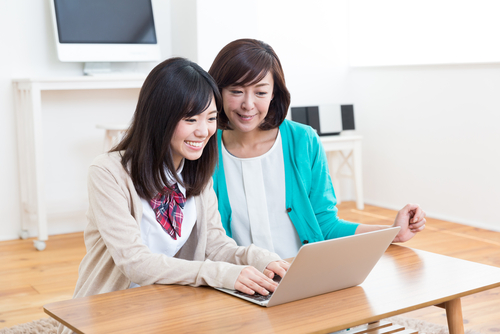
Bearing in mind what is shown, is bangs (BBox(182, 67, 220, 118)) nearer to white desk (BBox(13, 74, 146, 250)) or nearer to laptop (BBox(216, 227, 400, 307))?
laptop (BBox(216, 227, 400, 307))

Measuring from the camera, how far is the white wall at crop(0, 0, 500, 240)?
11.1 feet

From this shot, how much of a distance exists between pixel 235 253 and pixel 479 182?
8.55 feet

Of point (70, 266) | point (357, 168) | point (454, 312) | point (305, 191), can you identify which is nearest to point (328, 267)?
point (454, 312)

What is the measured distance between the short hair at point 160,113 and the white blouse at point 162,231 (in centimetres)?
5

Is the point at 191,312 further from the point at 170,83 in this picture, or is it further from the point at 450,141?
the point at 450,141

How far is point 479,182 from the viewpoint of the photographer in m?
3.51

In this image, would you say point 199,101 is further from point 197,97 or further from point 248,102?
point 248,102

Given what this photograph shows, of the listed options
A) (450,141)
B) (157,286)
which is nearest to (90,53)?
(450,141)

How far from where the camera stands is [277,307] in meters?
0.99

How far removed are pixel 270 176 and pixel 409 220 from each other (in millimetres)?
441

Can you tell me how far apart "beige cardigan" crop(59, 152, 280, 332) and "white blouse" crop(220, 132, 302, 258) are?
1.13ft

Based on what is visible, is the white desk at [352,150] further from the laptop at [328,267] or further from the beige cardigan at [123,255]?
the laptop at [328,267]

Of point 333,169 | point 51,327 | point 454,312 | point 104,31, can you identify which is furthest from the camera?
point 333,169

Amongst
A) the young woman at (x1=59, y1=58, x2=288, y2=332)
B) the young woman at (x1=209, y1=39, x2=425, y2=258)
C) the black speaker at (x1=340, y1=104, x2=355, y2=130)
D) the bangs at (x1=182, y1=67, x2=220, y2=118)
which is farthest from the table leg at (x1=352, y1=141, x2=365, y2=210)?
the bangs at (x1=182, y1=67, x2=220, y2=118)
